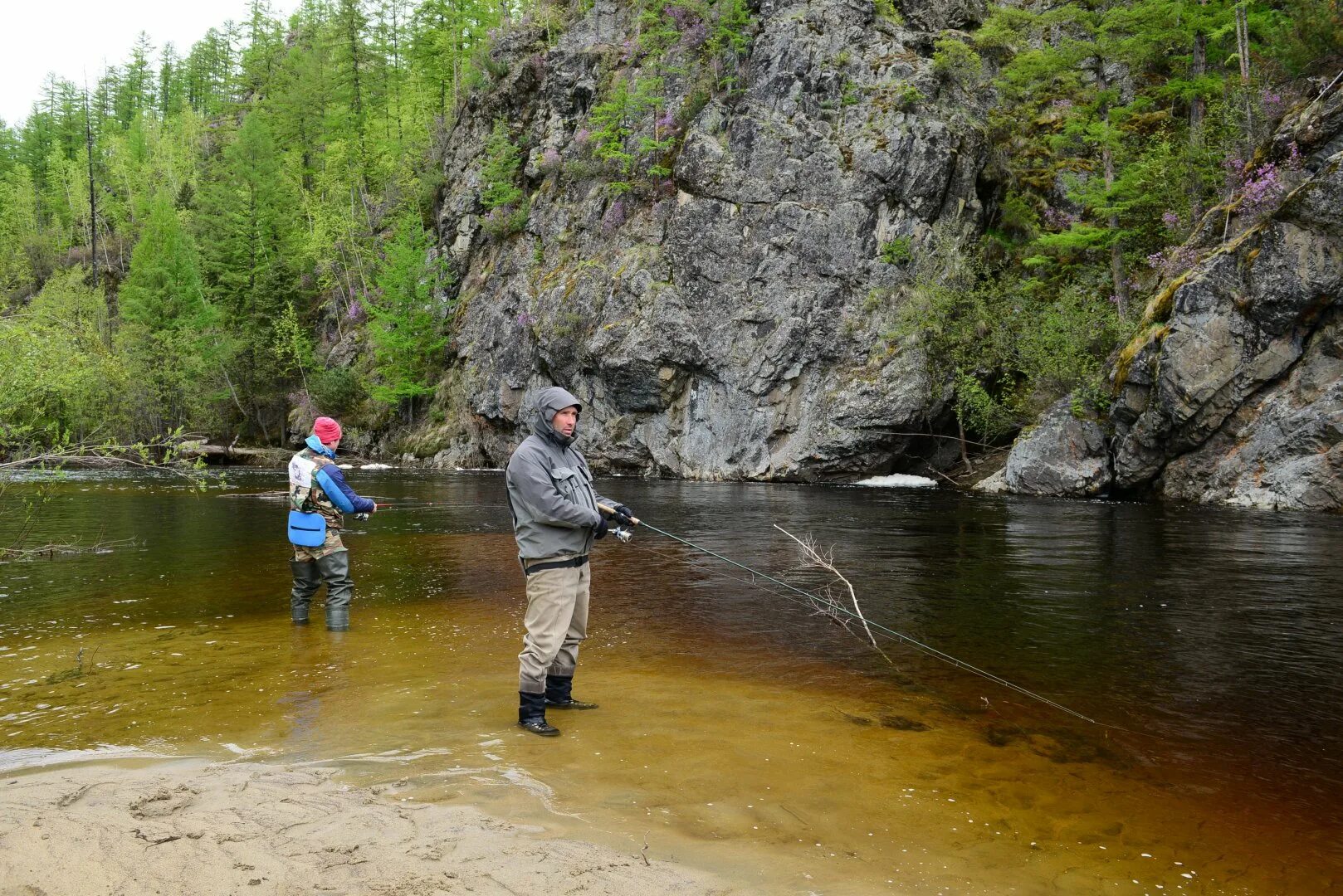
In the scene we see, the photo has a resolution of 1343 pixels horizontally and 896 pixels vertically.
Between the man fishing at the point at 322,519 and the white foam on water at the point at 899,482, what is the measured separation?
25545 mm

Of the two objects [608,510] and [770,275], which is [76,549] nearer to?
[608,510]

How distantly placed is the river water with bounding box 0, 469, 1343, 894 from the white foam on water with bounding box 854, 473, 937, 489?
17.6 metres

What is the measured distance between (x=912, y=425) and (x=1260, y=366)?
1334cm

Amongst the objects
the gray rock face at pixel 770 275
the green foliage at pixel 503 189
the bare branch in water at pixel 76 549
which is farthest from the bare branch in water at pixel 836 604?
the green foliage at pixel 503 189

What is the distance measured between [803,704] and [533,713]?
2.14 m

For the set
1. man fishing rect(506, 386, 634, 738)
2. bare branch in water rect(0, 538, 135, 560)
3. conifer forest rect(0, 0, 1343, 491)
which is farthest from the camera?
conifer forest rect(0, 0, 1343, 491)

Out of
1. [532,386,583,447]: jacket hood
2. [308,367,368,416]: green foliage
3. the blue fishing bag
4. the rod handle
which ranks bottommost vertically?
the blue fishing bag

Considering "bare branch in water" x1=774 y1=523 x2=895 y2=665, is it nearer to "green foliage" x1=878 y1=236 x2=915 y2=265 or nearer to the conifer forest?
the conifer forest

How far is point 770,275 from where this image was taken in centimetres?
3819

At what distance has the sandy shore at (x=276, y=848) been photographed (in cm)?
330

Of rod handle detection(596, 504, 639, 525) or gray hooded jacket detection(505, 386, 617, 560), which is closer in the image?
gray hooded jacket detection(505, 386, 617, 560)

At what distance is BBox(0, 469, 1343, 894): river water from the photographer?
4.11 m

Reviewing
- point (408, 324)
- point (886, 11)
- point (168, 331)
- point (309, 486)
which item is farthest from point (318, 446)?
point (168, 331)

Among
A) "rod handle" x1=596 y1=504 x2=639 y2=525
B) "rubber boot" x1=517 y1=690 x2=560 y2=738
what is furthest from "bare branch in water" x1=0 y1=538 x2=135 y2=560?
"rubber boot" x1=517 y1=690 x2=560 y2=738
